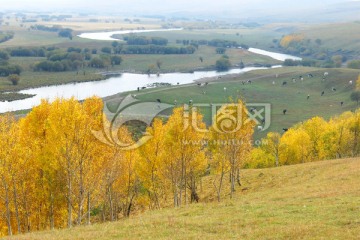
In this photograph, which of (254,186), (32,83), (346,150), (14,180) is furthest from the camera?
(32,83)

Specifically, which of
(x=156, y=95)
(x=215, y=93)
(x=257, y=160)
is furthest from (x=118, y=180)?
(x=215, y=93)

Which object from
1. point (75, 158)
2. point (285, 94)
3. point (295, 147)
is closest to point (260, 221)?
point (75, 158)

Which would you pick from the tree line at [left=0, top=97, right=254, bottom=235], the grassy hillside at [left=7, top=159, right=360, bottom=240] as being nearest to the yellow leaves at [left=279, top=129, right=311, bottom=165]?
the tree line at [left=0, top=97, right=254, bottom=235]

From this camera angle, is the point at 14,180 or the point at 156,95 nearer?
the point at 14,180

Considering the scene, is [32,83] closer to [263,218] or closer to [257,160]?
[257,160]

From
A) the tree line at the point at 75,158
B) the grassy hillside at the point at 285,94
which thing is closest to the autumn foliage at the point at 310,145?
the tree line at the point at 75,158

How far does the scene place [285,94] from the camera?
6673 inches

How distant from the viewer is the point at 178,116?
39750 mm

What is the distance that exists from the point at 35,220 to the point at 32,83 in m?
158

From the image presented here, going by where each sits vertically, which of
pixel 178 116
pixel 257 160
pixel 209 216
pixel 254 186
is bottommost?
pixel 257 160

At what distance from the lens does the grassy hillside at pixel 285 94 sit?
13912 cm

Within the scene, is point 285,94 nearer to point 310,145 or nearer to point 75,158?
point 310,145

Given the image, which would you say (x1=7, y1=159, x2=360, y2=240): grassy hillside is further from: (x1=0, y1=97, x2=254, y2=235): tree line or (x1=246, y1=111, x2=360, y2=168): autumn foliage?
(x1=246, y1=111, x2=360, y2=168): autumn foliage

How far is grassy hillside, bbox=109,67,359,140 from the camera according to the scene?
139125mm
